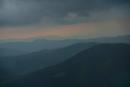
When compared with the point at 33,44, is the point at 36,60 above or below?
below

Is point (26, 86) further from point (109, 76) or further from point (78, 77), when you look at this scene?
point (109, 76)

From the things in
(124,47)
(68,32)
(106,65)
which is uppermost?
(68,32)

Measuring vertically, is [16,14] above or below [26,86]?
above

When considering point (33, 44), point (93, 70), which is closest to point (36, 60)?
point (33, 44)

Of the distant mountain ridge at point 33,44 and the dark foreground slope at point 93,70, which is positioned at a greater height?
the distant mountain ridge at point 33,44

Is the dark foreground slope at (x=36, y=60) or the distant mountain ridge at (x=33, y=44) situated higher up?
the distant mountain ridge at (x=33, y=44)

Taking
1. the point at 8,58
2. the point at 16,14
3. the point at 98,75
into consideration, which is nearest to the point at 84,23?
the point at 98,75

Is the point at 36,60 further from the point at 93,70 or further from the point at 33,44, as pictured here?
the point at 93,70
